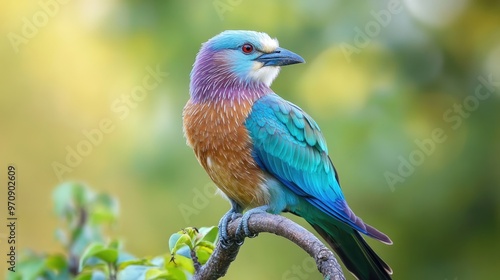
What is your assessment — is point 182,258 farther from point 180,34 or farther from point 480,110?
point 480,110

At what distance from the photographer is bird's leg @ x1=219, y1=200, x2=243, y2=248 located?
3.45 metres

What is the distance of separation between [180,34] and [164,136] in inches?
31.3

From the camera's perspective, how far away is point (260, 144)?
14.1 feet

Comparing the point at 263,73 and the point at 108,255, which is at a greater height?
the point at 263,73

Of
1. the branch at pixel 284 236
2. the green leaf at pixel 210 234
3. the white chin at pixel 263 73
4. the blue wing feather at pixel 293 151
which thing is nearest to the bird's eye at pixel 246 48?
the white chin at pixel 263 73

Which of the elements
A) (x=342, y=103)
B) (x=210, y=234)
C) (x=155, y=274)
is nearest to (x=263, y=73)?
(x=342, y=103)

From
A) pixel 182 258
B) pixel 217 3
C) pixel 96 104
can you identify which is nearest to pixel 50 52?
pixel 96 104

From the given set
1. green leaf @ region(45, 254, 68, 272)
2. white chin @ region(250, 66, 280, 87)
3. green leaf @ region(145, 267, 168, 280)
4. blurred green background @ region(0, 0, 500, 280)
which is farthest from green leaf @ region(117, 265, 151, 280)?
blurred green background @ region(0, 0, 500, 280)

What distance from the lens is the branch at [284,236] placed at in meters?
2.49

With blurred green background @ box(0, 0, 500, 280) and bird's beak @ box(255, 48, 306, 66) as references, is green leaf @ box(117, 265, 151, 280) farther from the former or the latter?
blurred green background @ box(0, 0, 500, 280)

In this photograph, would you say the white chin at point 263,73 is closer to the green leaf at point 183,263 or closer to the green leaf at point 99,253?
the green leaf at point 183,263

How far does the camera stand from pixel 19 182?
7.48m

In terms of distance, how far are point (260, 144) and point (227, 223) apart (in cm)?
57

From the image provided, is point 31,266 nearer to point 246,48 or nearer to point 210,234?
point 210,234
